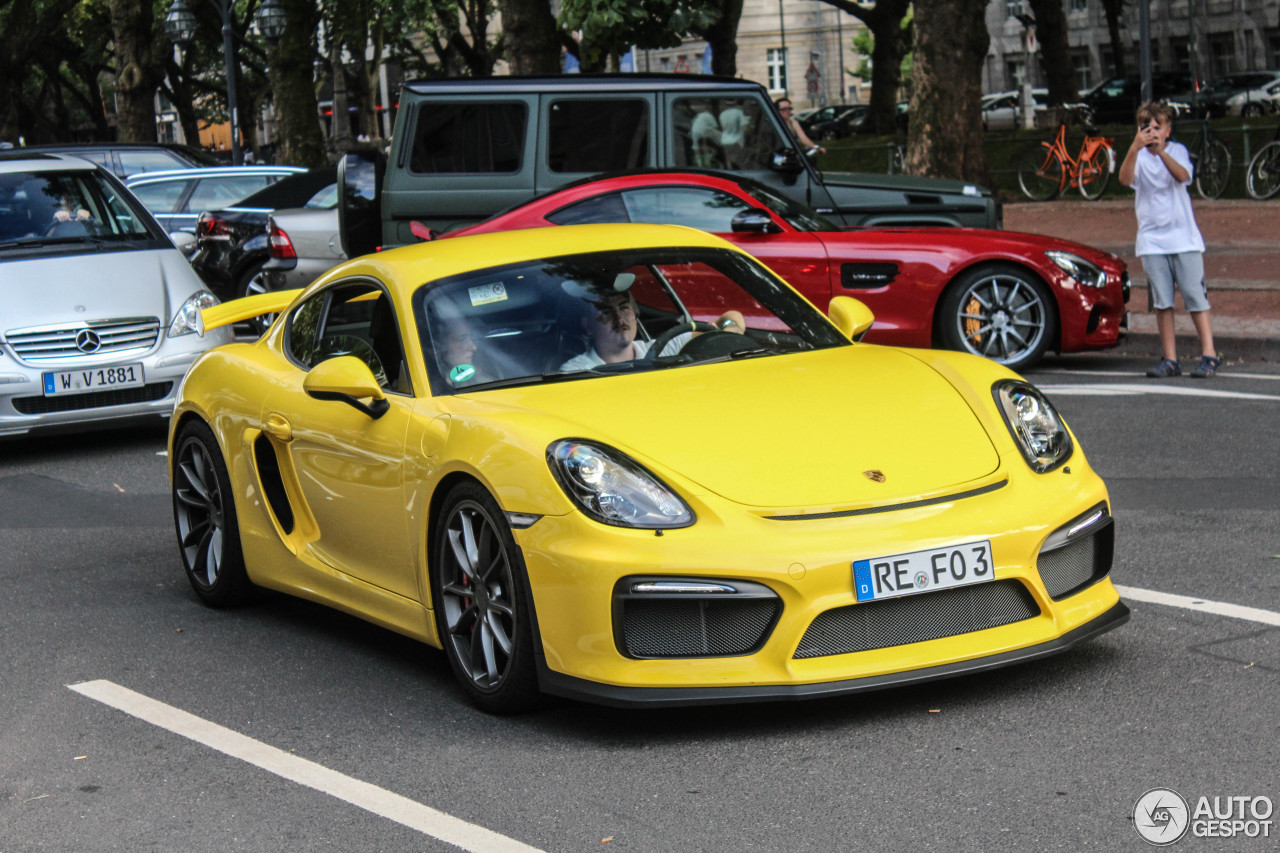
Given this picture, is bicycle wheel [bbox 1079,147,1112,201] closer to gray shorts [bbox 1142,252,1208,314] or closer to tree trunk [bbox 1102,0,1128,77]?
gray shorts [bbox 1142,252,1208,314]

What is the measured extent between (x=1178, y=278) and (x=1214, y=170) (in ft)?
46.3

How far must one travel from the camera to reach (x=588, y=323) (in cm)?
528

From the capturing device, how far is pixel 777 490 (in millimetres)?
4301

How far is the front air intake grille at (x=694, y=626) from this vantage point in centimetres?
419

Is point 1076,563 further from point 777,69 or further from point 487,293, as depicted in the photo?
point 777,69

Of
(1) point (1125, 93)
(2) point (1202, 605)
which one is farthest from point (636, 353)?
(1) point (1125, 93)

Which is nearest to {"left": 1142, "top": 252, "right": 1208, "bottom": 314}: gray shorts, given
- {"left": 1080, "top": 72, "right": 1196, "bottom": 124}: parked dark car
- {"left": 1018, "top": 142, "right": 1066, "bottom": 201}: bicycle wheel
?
{"left": 1018, "top": 142, "right": 1066, "bottom": 201}: bicycle wheel

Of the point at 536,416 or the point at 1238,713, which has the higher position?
the point at 536,416

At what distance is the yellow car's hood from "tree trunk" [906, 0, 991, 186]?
15023mm

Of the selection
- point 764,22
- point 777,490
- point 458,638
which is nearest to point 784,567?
point 777,490

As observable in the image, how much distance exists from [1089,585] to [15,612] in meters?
3.91

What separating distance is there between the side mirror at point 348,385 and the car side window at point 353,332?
0.31ft

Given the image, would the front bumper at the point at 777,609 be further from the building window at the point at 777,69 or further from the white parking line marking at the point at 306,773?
the building window at the point at 777,69

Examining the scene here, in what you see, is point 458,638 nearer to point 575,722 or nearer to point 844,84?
point 575,722
